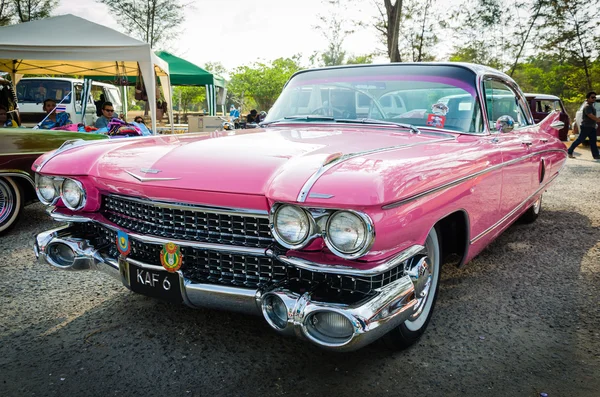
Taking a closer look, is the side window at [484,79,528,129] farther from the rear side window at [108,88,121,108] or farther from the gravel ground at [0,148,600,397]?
the rear side window at [108,88,121,108]

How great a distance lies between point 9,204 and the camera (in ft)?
15.5

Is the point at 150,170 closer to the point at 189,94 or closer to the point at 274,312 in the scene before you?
the point at 274,312

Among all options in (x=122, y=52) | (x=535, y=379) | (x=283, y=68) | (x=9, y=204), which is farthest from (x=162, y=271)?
(x=283, y=68)

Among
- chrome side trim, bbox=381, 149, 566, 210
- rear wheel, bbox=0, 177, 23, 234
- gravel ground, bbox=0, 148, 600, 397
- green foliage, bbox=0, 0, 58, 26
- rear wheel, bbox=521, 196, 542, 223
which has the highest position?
green foliage, bbox=0, 0, 58, 26

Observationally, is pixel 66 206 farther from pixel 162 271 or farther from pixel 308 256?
pixel 308 256

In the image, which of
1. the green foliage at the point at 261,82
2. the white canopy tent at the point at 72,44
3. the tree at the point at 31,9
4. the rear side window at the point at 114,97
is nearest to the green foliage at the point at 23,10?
the tree at the point at 31,9

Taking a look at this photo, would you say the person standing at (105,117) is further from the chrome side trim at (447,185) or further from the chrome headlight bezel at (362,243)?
the chrome headlight bezel at (362,243)

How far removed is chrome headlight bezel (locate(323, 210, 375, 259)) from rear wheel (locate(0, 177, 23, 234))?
4.17m

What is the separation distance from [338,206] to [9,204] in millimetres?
4311

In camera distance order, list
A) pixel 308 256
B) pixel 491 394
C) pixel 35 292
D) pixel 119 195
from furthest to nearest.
→ pixel 35 292
pixel 119 195
pixel 491 394
pixel 308 256

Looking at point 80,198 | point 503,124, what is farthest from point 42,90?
point 503,124

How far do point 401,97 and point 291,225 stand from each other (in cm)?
164

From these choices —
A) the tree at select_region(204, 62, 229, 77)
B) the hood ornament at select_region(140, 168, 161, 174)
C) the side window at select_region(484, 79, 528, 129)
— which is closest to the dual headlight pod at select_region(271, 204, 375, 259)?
the hood ornament at select_region(140, 168, 161, 174)

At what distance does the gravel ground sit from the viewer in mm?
2082
